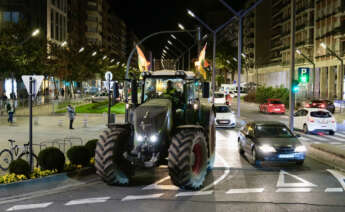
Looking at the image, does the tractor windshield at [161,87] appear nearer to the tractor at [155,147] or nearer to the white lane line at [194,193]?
the tractor at [155,147]

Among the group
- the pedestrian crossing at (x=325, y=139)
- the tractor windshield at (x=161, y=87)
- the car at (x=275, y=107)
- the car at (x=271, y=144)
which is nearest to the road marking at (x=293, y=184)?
the car at (x=271, y=144)

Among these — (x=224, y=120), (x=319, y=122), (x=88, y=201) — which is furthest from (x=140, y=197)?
(x=224, y=120)

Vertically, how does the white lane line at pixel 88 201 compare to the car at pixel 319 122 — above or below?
below

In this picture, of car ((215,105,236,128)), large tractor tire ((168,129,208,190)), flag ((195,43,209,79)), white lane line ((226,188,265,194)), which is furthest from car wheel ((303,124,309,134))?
large tractor tire ((168,129,208,190))

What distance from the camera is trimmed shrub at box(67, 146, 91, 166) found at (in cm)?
1347

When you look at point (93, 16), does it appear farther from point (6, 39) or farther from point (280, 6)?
point (6, 39)

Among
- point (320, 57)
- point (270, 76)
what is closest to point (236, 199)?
point (320, 57)

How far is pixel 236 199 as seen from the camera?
10.4 m

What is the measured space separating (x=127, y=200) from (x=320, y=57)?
69.8 meters

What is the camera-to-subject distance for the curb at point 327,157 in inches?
586

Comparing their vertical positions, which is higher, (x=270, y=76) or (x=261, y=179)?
(x=270, y=76)

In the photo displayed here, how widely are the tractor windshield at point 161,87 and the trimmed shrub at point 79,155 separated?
7.98ft

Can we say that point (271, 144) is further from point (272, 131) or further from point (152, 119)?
point (152, 119)

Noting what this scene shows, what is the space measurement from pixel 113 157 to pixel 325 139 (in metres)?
16.0
